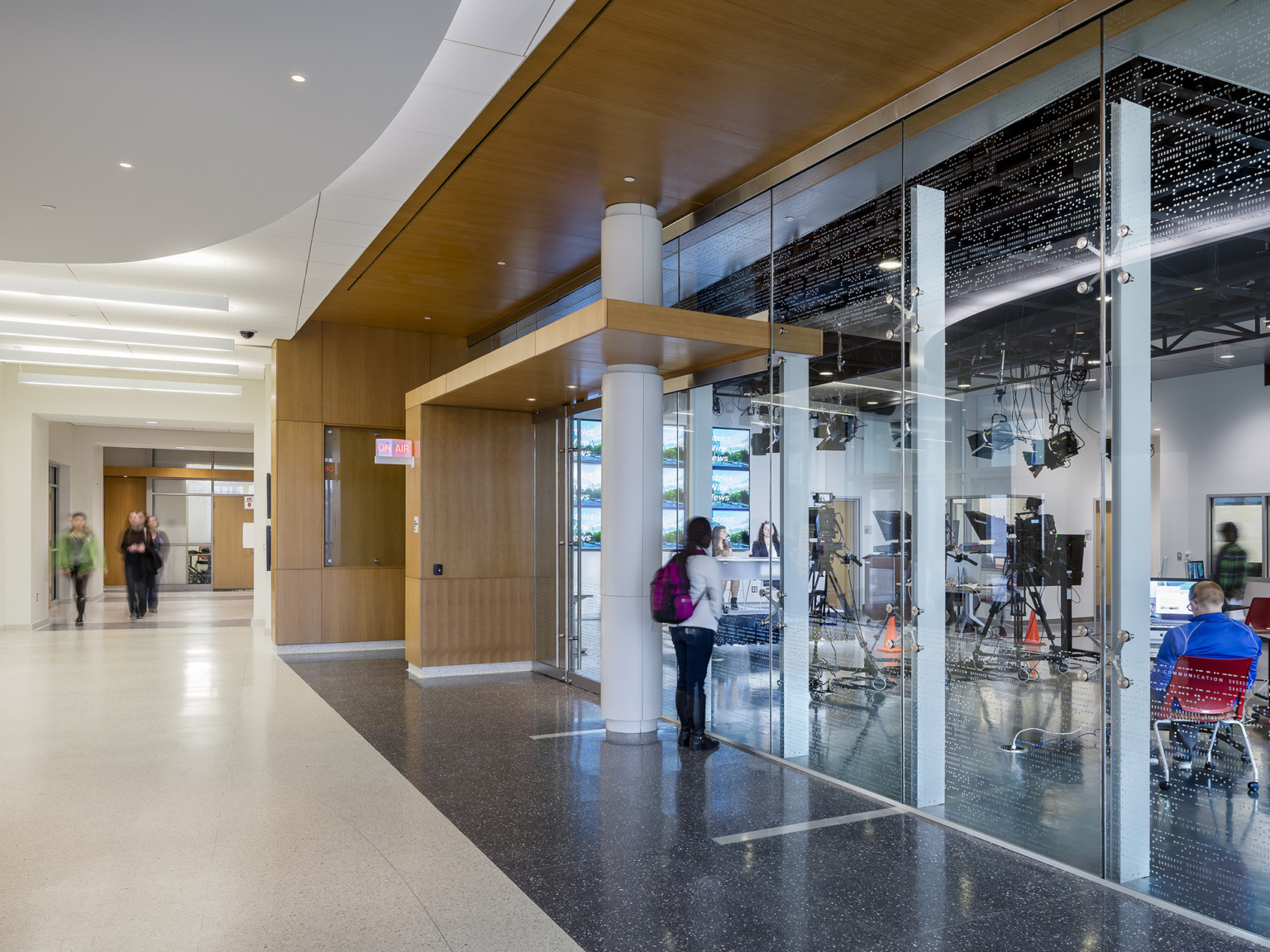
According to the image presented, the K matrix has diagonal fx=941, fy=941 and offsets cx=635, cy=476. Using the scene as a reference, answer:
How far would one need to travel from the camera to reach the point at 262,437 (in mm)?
15305

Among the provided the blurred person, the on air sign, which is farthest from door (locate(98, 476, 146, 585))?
the blurred person

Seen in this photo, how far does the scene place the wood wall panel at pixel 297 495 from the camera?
1155 cm

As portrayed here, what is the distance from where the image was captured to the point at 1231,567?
12.4 ft

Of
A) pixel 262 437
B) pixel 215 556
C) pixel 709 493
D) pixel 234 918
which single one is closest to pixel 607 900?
pixel 234 918

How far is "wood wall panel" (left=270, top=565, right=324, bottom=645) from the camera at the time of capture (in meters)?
11.5

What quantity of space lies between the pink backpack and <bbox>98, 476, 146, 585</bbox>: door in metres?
21.4

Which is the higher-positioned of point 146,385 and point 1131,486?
point 146,385

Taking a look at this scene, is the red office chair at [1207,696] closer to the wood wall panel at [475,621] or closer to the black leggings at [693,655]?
the black leggings at [693,655]

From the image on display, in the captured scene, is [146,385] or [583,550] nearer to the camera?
[583,550]

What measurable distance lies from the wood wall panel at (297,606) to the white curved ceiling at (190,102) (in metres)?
6.59

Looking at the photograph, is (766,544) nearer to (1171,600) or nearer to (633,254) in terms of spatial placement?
(633,254)

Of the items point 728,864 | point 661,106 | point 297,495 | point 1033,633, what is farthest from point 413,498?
point 1033,633

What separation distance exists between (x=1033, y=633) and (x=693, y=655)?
108 inches

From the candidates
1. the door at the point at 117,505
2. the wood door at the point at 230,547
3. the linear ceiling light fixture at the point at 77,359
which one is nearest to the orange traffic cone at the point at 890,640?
the linear ceiling light fixture at the point at 77,359
